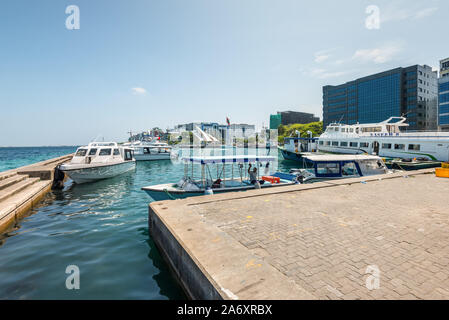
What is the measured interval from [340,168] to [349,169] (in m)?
1.41

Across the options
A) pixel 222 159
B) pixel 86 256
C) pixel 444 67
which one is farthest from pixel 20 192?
pixel 444 67

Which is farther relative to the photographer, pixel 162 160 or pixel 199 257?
pixel 162 160

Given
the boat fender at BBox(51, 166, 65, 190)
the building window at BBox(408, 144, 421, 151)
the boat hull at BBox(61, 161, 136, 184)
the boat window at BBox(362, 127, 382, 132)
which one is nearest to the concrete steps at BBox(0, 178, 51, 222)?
the boat fender at BBox(51, 166, 65, 190)

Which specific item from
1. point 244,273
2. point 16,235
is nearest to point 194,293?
point 244,273

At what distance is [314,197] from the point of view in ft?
35.1

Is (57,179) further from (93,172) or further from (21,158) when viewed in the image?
(21,158)

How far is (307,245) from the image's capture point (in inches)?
231

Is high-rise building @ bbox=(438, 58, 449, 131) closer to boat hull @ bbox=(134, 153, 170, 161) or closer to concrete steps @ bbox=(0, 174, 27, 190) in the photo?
boat hull @ bbox=(134, 153, 170, 161)

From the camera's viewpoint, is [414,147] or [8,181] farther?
[414,147]

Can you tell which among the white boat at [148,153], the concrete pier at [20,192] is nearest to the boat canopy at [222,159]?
the concrete pier at [20,192]

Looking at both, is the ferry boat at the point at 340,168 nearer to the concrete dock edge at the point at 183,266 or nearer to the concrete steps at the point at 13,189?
the concrete dock edge at the point at 183,266

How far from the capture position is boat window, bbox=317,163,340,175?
17016 millimetres

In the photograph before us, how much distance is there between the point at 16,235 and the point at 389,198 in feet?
54.0

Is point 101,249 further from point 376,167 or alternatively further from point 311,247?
point 376,167
